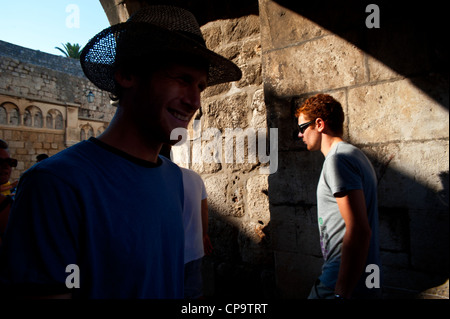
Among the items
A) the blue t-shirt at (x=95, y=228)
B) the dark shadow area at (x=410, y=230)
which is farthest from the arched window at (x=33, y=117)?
the dark shadow area at (x=410, y=230)

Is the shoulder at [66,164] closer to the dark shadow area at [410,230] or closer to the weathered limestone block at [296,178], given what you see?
the weathered limestone block at [296,178]

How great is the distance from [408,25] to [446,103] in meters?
0.50

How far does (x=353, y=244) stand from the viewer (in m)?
1.24

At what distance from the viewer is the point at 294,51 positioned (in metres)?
1.97

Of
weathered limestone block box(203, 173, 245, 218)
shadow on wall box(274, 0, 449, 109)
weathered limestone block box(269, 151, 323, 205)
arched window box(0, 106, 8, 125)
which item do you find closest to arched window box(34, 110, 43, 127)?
arched window box(0, 106, 8, 125)

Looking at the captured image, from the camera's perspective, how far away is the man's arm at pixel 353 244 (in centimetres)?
123

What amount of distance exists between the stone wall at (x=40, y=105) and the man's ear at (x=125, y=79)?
1316cm

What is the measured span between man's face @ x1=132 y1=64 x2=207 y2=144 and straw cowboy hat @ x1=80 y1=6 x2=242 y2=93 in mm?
75

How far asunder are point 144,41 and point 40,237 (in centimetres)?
68

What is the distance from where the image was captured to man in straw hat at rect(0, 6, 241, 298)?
0.59 meters

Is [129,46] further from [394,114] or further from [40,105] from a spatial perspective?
[40,105]

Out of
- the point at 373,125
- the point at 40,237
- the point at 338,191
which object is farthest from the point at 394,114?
the point at 40,237
